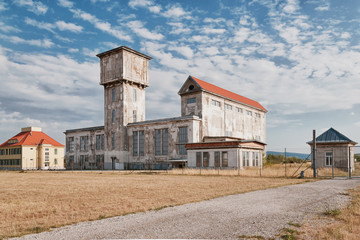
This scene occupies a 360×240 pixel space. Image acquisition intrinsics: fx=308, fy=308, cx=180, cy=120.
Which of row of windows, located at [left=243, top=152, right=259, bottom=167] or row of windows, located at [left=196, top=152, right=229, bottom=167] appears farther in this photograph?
row of windows, located at [left=243, top=152, right=259, bottom=167]

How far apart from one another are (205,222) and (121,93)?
48.5m

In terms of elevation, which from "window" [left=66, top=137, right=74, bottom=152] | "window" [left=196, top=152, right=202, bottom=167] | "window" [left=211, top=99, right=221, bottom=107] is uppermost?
"window" [left=211, top=99, right=221, bottom=107]

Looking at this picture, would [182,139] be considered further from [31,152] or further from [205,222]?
[31,152]

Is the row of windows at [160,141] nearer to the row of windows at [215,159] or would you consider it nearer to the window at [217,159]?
the row of windows at [215,159]

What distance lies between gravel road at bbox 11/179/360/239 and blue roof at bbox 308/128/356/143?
25592 millimetres

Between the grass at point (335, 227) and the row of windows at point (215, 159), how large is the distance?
29.0 metres

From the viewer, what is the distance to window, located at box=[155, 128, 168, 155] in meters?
49.2

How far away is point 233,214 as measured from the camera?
9.69 metres

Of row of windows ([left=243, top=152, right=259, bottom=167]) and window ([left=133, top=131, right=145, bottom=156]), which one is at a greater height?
window ([left=133, top=131, right=145, bottom=156])

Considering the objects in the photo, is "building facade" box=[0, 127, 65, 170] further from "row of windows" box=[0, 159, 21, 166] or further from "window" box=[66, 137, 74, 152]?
"window" box=[66, 137, 74, 152]

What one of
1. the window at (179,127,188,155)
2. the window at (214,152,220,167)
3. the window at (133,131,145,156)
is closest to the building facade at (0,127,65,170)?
the window at (133,131,145,156)

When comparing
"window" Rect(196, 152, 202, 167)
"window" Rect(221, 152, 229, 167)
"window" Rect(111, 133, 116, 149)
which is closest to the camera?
"window" Rect(221, 152, 229, 167)

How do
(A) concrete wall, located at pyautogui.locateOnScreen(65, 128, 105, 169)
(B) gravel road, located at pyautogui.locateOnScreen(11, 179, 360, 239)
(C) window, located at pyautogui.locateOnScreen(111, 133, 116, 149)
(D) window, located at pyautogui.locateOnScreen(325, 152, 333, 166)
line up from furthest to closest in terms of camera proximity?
(A) concrete wall, located at pyautogui.locateOnScreen(65, 128, 105, 169) < (C) window, located at pyautogui.locateOnScreen(111, 133, 116, 149) < (D) window, located at pyautogui.locateOnScreen(325, 152, 333, 166) < (B) gravel road, located at pyautogui.locateOnScreen(11, 179, 360, 239)

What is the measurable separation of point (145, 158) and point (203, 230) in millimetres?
44505
